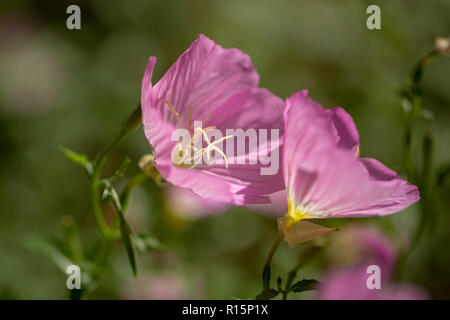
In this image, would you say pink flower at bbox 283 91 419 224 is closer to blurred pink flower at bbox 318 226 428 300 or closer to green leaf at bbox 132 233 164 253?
blurred pink flower at bbox 318 226 428 300

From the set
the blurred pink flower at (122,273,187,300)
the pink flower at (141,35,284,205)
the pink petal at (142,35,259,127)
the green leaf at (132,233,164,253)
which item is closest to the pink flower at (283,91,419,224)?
the pink flower at (141,35,284,205)

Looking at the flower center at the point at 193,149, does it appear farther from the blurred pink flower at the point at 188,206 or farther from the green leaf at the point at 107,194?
the blurred pink flower at the point at 188,206

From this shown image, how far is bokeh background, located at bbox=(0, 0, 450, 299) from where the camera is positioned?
1627 millimetres

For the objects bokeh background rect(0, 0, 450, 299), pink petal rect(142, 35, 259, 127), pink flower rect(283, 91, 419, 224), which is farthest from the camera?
bokeh background rect(0, 0, 450, 299)

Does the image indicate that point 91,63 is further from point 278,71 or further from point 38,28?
point 278,71

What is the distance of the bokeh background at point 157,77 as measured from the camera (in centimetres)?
163

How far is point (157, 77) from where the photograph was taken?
2527mm

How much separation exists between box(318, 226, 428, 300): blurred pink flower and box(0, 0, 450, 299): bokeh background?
0.04 metres

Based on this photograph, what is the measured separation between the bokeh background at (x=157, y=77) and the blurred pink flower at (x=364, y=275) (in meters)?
0.04

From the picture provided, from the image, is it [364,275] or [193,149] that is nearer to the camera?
[193,149]

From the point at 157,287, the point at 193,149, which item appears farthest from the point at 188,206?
the point at 193,149

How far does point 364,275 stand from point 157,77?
5.43ft

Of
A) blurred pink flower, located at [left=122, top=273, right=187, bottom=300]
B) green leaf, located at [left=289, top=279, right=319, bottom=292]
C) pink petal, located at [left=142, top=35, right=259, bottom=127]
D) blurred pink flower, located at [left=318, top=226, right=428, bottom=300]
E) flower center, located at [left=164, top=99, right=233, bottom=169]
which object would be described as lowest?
blurred pink flower, located at [left=122, top=273, right=187, bottom=300]

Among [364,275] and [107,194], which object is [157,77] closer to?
[364,275]
